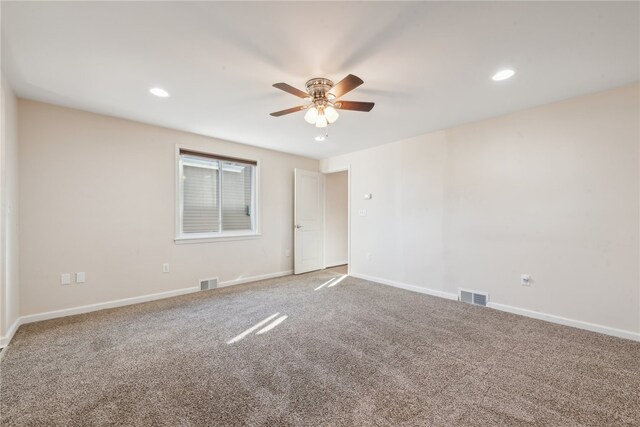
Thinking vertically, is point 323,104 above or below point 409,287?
above

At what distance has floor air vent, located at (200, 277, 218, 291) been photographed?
162 inches

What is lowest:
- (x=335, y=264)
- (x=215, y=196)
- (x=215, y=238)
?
(x=335, y=264)

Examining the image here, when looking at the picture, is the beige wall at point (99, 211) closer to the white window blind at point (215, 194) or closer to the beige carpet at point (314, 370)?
the white window blind at point (215, 194)

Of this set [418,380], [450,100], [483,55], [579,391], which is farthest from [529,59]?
[418,380]

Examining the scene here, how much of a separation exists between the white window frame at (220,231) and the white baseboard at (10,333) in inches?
66.7

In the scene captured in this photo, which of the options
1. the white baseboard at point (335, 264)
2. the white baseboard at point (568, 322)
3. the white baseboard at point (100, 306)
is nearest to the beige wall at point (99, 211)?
the white baseboard at point (100, 306)

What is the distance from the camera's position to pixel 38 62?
2180mm

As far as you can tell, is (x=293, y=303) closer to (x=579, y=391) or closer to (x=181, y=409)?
(x=181, y=409)

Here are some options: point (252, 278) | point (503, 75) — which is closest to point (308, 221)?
point (252, 278)

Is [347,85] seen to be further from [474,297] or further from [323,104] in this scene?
[474,297]

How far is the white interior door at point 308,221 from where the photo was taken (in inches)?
207

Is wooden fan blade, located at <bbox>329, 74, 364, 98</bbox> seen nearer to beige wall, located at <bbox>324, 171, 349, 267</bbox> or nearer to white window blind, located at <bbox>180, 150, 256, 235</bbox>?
white window blind, located at <bbox>180, 150, 256, 235</bbox>

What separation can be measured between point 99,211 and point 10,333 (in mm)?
1415

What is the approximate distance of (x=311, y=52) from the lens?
2012 mm
